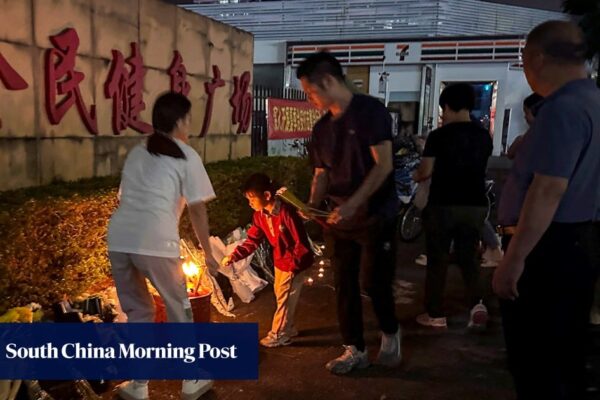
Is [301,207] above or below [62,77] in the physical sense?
below

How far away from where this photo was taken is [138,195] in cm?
307

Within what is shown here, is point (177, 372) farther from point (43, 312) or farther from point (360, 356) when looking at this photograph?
point (360, 356)

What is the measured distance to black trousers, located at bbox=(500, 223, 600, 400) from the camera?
2324mm

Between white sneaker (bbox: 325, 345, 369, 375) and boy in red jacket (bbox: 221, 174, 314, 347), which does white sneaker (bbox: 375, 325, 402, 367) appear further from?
boy in red jacket (bbox: 221, 174, 314, 347)

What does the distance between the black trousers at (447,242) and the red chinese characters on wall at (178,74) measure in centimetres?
330

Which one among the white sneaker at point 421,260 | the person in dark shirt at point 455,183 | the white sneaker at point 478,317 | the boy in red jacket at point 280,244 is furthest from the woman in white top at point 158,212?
the white sneaker at point 421,260

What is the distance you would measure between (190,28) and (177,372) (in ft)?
14.4

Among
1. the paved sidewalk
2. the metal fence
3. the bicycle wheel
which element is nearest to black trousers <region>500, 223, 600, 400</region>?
the paved sidewalk

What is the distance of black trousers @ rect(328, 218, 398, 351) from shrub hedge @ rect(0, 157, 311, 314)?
1.82 meters

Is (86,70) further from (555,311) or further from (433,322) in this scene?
(555,311)

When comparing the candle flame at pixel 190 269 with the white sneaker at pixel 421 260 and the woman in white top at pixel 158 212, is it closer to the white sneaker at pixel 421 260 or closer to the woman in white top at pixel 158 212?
the woman in white top at pixel 158 212

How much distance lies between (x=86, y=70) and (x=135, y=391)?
2.89 metres

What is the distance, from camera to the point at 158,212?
3070mm

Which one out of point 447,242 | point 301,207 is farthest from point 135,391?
point 447,242
